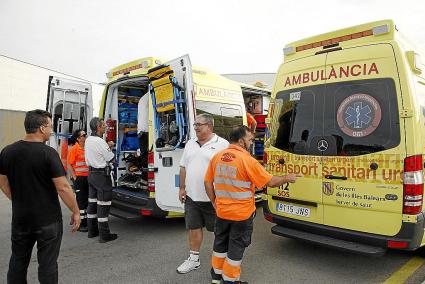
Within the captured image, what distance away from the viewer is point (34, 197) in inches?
108

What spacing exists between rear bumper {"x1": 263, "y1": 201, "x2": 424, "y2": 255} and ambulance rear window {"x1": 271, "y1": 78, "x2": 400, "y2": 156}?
31.2 inches

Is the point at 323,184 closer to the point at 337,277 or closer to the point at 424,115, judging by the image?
the point at 337,277

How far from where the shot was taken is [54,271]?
2.78 metres

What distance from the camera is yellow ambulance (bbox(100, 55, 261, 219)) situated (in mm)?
4508

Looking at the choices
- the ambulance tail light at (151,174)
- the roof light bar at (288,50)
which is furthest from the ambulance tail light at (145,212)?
the roof light bar at (288,50)

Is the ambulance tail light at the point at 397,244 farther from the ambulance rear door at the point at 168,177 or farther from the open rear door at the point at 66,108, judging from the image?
the open rear door at the point at 66,108

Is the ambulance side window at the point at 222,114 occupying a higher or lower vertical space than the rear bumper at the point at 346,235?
higher

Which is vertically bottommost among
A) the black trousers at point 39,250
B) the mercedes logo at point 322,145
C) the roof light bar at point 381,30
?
the black trousers at point 39,250

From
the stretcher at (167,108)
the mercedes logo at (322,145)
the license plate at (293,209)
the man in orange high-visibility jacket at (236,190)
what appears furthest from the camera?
the stretcher at (167,108)

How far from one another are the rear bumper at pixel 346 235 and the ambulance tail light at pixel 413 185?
12cm

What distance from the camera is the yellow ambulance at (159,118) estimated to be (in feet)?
14.8

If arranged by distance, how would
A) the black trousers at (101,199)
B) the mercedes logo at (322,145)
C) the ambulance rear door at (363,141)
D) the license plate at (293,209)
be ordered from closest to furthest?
the ambulance rear door at (363,141) < the mercedes logo at (322,145) < the license plate at (293,209) < the black trousers at (101,199)

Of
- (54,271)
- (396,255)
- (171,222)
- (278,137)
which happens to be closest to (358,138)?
(278,137)

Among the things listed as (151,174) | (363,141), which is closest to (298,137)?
(363,141)
